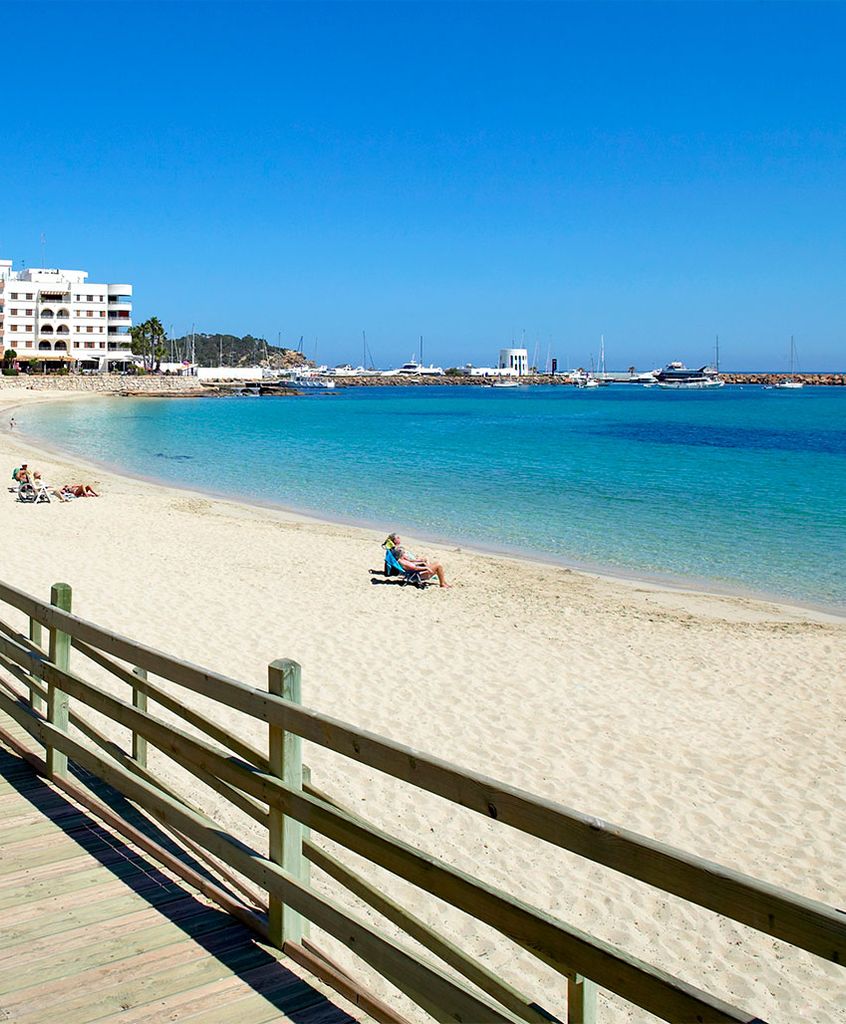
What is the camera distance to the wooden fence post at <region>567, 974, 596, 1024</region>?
289 centimetres

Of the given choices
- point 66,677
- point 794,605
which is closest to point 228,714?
point 66,677

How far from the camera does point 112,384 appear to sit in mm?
116938

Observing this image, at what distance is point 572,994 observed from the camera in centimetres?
293

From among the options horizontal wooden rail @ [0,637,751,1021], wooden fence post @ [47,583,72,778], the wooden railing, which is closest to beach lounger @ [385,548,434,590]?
wooden fence post @ [47,583,72,778]

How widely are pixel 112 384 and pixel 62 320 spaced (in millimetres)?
11181

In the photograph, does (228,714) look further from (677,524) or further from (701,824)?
(677,524)

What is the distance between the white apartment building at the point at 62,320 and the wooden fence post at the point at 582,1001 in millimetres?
122262

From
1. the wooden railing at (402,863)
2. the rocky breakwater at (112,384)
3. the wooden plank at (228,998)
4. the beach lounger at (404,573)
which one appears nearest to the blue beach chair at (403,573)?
the beach lounger at (404,573)

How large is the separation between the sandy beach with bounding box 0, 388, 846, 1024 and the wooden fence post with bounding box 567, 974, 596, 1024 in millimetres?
1963

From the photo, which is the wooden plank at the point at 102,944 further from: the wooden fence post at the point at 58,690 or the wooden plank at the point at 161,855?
the wooden fence post at the point at 58,690

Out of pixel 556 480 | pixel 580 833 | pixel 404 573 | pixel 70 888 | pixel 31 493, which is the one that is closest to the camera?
pixel 580 833

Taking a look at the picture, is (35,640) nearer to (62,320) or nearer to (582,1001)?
(582,1001)

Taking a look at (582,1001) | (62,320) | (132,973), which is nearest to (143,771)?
(132,973)

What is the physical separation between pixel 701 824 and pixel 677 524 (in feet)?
65.7
